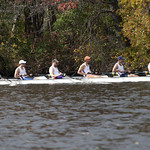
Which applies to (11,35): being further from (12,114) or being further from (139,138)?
(139,138)

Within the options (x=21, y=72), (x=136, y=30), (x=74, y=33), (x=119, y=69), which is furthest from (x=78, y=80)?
(x=74, y=33)

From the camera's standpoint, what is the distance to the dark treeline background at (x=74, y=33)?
116ft

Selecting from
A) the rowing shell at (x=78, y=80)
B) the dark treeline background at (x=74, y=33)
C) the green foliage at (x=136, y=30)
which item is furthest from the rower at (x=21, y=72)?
the green foliage at (x=136, y=30)

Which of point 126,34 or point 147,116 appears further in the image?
point 126,34

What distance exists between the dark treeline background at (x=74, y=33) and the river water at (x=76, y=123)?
15278 mm

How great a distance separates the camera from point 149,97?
20.8 m

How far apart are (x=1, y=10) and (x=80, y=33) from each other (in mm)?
6862

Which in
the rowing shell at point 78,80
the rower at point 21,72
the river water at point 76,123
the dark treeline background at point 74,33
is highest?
the dark treeline background at point 74,33

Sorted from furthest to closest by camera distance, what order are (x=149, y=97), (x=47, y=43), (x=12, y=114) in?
1. (x=47, y=43)
2. (x=149, y=97)
3. (x=12, y=114)

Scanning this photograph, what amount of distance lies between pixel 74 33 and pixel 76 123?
28.6 metres

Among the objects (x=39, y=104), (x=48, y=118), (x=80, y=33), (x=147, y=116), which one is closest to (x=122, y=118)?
(x=147, y=116)

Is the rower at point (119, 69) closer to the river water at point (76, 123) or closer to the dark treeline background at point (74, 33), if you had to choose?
the dark treeline background at point (74, 33)

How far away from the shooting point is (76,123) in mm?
13680

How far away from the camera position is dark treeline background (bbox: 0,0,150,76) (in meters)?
35.3
